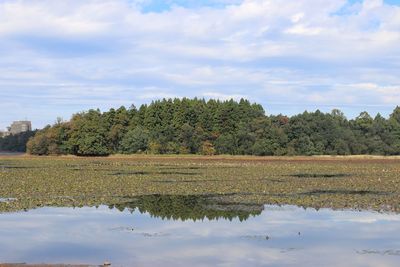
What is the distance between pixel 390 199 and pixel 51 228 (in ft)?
60.5

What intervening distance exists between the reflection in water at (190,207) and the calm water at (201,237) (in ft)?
0.17

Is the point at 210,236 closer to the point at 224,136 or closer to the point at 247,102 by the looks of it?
the point at 224,136

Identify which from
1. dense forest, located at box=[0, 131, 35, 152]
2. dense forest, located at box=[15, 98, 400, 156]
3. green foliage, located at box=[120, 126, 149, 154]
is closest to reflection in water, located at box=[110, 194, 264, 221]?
dense forest, located at box=[15, 98, 400, 156]

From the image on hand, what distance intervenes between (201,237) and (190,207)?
810cm

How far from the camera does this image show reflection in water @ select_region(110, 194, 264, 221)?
2375 centimetres

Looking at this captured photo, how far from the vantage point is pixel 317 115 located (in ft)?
394

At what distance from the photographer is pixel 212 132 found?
4756 inches

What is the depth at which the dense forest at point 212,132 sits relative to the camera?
4523 inches

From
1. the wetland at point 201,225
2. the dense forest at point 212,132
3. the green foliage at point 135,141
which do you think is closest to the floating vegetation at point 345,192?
the wetland at point 201,225

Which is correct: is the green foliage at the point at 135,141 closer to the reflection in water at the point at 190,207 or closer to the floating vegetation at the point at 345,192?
the floating vegetation at the point at 345,192

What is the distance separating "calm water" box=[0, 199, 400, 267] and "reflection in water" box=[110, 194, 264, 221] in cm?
5

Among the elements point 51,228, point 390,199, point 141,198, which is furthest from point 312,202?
point 51,228

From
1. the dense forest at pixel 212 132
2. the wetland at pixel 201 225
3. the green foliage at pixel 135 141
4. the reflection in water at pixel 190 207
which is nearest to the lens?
the wetland at pixel 201 225

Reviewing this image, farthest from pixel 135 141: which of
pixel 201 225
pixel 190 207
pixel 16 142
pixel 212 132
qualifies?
pixel 201 225
